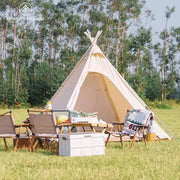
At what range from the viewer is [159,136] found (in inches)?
294

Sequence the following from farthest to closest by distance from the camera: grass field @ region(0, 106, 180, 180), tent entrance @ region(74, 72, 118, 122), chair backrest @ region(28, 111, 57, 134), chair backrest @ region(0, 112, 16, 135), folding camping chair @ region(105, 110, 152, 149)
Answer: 1. tent entrance @ region(74, 72, 118, 122)
2. folding camping chair @ region(105, 110, 152, 149)
3. chair backrest @ region(0, 112, 16, 135)
4. chair backrest @ region(28, 111, 57, 134)
5. grass field @ region(0, 106, 180, 180)

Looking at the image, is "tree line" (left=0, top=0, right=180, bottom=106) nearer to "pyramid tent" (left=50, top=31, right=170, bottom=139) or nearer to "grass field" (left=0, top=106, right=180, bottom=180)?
"pyramid tent" (left=50, top=31, right=170, bottom=139)

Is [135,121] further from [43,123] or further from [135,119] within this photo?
[43,123]

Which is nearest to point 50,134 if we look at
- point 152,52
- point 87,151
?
point 87,151

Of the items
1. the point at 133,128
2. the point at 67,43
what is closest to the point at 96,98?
the point at 133,128

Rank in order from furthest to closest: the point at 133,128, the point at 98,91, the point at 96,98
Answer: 1. the point at 96,98
2. the point at 98,91
3. the point at 133,128

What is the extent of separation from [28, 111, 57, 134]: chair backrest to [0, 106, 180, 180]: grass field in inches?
12.5

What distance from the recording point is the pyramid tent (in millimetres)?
7821

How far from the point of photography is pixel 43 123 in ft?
17.5

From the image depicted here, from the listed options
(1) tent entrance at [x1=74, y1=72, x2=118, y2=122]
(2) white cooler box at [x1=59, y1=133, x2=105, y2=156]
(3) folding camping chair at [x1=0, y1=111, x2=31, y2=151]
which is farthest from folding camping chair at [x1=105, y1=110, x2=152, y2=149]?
(1) tent entrance at [x1=74, y1=72, x2=118, y2=122]

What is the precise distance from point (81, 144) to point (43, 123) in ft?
2.09

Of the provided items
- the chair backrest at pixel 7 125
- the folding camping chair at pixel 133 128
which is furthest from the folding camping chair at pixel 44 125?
the folding camping chair at pixel 133 128

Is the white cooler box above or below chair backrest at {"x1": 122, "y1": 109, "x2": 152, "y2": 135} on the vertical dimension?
below

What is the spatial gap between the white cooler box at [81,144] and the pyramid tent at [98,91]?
2191mm
